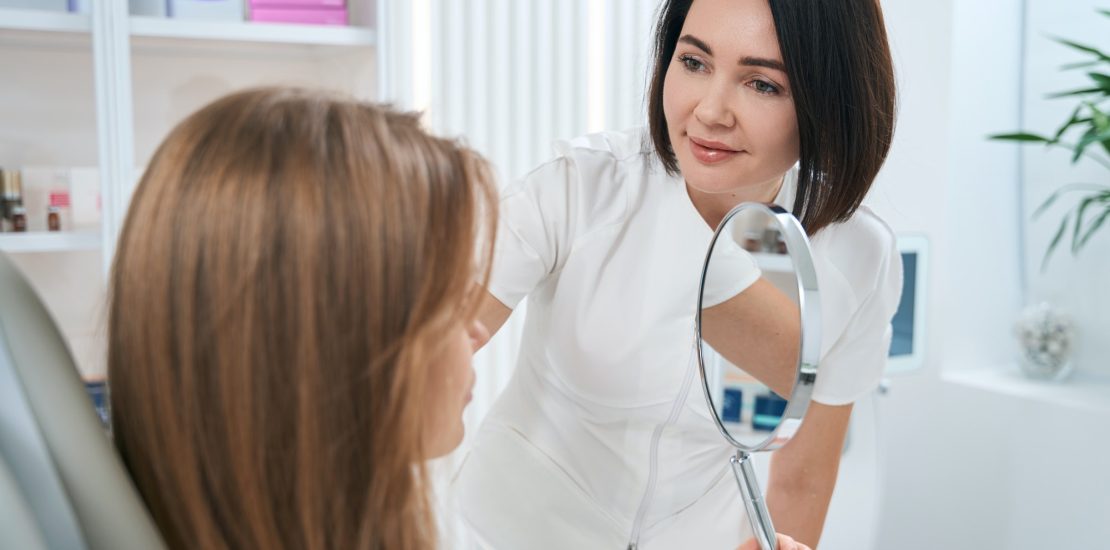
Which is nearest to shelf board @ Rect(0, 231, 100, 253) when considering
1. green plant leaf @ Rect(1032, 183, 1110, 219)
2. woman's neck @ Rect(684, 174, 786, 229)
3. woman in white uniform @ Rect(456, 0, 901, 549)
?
woman in white uniform @ Rect(456, 0, 901, 549)

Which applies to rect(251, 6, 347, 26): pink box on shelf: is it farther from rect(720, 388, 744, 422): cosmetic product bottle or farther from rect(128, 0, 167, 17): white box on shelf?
rect(720, 388, 744, 422): cosmetic product bottle

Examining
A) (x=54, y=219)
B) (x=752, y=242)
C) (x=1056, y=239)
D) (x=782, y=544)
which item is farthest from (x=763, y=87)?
(x=1056, y=239)

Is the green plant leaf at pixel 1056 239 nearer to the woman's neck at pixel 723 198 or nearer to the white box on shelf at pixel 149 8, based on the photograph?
the woman's neck at pixel 723 198

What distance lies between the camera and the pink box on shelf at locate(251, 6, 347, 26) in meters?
1.74

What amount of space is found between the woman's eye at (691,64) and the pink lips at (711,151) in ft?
0.26

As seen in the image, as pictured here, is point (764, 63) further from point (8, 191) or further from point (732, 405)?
point (8, 191)

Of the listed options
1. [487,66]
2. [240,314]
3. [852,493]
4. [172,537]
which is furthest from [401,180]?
[852,493]

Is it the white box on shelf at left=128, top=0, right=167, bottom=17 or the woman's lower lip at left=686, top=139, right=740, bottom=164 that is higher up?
the white box on shelf at left=128, top=0, right=167, bottom=17

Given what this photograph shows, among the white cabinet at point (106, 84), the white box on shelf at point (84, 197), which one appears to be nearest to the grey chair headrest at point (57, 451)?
the white cabinet at point (106, 84)

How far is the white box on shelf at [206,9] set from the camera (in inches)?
66.4

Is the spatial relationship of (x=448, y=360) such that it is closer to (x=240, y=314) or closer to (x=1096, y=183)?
(x=240, y=314)

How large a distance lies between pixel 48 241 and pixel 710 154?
1.13 meters

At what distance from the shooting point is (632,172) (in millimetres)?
1224

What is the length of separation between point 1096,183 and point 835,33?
188cm
